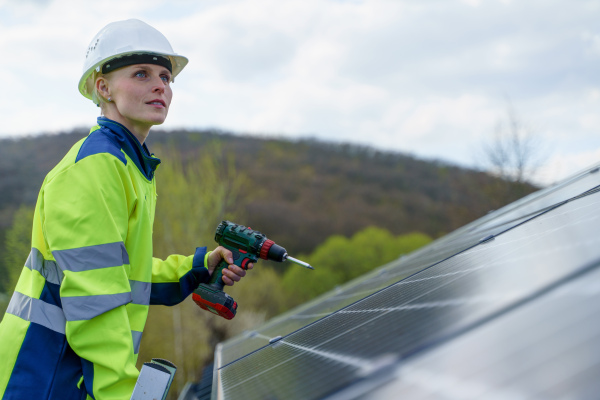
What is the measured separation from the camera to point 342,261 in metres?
39.3

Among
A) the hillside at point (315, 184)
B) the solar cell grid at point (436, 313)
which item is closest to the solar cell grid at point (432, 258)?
the solar cell grid at point (436, 313)

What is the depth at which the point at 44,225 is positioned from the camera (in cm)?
234

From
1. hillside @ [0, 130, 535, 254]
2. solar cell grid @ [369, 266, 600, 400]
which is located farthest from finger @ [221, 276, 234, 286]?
hillside @ [0, 130, 535, 254]

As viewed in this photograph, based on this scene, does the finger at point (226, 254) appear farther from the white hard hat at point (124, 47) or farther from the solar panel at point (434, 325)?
the white hard hat at point (124, 47)

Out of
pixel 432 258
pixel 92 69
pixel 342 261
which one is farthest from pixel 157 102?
pixel 342 261

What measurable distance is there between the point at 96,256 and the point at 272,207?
167 ft

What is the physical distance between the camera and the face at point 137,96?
2857mm

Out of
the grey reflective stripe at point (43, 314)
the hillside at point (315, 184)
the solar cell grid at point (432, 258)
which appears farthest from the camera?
the hillside at point (315, 184)

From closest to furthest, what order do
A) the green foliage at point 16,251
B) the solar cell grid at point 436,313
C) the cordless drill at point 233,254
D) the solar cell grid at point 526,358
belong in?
the solar cell grid at point 526,358
the solar cell grid at point 436,313
the cordless drill at point 233,254
the green foliage at point 16,251

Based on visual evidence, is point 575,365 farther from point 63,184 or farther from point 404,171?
point 404,171

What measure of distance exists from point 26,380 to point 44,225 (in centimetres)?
64

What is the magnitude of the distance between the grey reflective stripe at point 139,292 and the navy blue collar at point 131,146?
1.79 ft

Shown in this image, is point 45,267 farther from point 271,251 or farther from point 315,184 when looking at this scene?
point 315,184

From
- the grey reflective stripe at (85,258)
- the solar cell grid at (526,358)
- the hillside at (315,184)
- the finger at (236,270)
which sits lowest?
the solar cell grid at (526,358)
